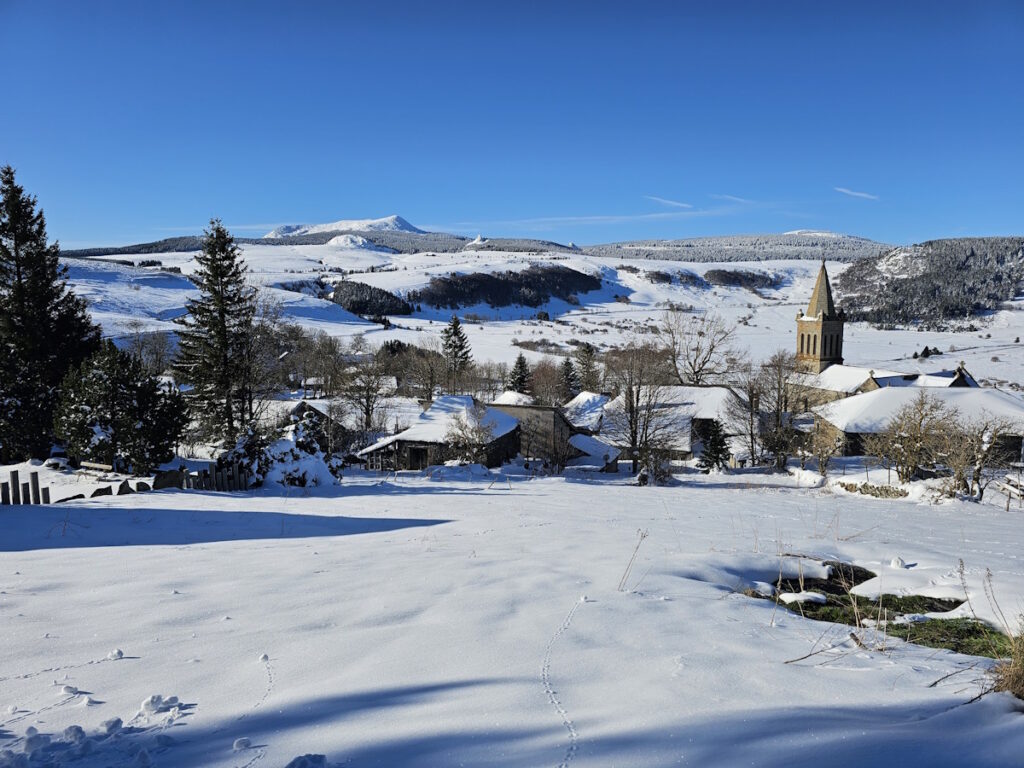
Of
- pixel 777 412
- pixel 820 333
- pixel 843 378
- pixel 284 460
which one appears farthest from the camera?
pixel 820 333

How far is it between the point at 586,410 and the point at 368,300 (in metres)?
110

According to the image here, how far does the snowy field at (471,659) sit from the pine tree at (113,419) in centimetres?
1210

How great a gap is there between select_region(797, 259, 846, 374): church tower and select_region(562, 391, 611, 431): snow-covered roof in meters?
21.6

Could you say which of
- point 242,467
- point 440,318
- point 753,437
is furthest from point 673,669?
point 440,318

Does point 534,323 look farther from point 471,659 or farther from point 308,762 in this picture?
point 308,762

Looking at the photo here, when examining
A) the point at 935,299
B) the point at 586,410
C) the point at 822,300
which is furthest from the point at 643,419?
the point at 935,299

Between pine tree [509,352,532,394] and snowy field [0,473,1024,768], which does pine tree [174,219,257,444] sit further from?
pine tree [509,352,532,394]

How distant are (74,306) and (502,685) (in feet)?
103

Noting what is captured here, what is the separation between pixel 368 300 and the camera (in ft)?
504

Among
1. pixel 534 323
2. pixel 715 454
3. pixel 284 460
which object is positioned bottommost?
pixel 715 454

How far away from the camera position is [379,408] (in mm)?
53688

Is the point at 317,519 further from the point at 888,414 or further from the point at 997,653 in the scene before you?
the point at 888,414

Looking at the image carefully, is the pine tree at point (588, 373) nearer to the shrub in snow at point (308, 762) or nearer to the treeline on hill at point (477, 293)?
the shrub in snow at point (308, 762)

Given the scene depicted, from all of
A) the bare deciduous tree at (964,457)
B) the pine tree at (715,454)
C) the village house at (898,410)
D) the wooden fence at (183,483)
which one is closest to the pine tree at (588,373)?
the village house at (898,410)
